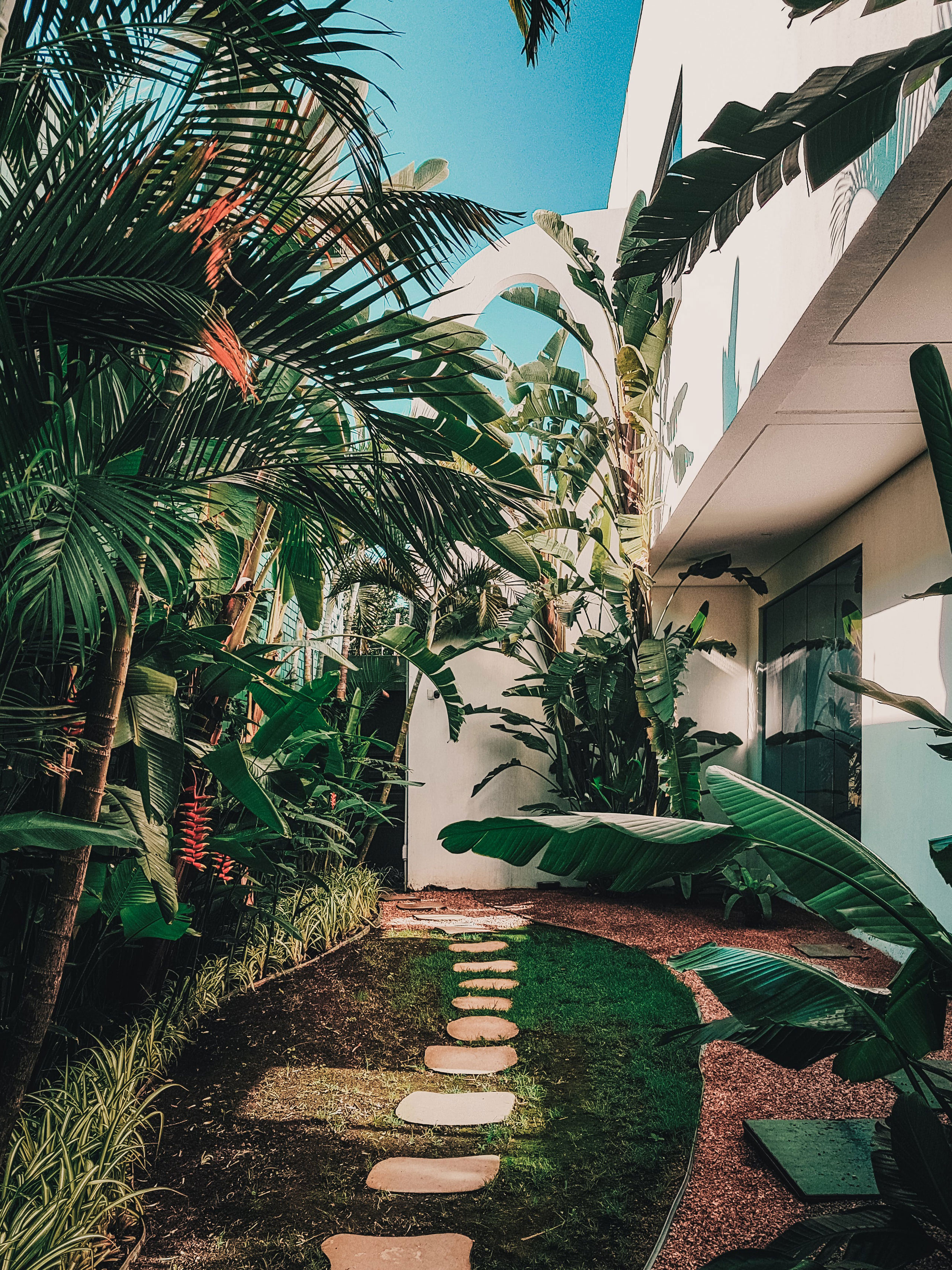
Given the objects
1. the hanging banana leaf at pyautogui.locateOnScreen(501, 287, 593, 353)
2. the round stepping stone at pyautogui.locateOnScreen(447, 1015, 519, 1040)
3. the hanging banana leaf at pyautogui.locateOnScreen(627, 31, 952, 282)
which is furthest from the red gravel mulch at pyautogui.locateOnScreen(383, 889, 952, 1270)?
the hanging banana leaf at pyautogui.locateOnScreen(501, 287, 593, 353)

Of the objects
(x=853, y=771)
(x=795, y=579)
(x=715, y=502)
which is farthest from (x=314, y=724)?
(x=795, y=579)

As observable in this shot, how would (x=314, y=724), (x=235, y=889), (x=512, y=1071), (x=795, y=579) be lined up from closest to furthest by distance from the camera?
(x=314, y=724) → (x=512, y=1071) → (x=235, y=889) → (x=795, y=579)

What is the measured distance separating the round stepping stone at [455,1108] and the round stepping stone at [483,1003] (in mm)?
913

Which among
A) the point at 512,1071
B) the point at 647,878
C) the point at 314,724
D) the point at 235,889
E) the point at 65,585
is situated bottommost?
the point at 512,1071

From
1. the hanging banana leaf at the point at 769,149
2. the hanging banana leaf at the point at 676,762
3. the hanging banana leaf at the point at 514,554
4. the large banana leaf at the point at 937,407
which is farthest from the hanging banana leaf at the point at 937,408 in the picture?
the hanging banana leaf at the point at 676,762

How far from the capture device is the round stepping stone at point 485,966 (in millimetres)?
4301

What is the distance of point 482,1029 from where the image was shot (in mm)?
3383

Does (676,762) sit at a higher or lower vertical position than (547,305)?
lower

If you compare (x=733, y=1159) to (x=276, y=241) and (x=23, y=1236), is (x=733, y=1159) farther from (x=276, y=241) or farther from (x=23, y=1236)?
(x=276, y=241)

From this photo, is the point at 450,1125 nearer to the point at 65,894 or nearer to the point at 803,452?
the point at 65,894

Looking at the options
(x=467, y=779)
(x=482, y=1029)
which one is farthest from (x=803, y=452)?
(x=467, y=779)

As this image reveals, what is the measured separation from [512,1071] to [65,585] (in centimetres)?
228

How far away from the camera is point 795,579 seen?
6.33m

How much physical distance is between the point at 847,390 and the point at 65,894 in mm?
3293
